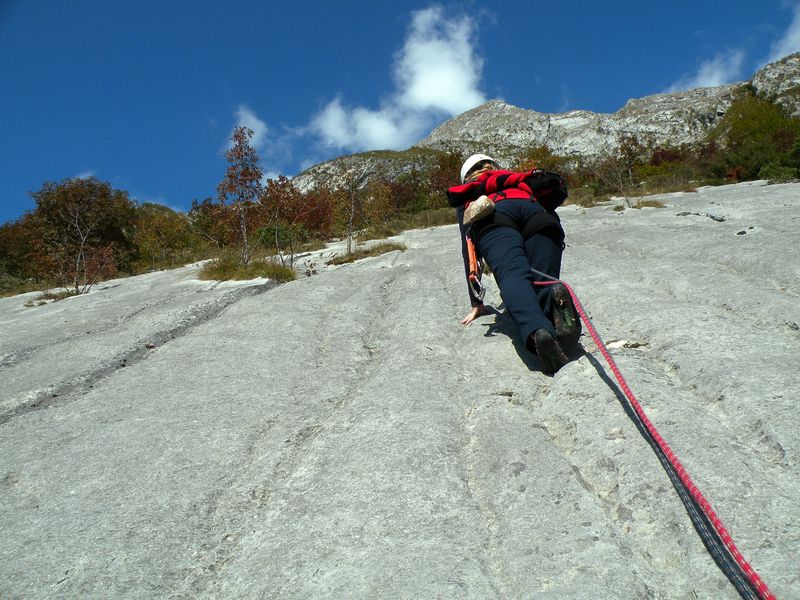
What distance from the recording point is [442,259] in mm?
9180

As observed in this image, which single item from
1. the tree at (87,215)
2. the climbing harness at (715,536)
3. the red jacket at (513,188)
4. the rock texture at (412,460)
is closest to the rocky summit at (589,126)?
the tree at (87,215)

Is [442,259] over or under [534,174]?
under

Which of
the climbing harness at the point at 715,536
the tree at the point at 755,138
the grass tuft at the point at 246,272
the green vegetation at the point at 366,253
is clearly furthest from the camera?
the tree at the point at 755,138

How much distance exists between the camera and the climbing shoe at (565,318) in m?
3.32

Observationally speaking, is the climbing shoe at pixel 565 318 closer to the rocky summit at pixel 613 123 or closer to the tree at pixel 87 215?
the tree at pixel 87 215

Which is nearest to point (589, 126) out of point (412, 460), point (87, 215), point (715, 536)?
point (87, 215)

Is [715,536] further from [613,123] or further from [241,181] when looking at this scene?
[613,123]

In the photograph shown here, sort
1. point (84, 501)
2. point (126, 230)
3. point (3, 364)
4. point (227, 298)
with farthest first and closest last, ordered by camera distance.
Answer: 1. point (126, 230)
2. point (227, 298)
3. point (3, 364)
4. point (84, 501)

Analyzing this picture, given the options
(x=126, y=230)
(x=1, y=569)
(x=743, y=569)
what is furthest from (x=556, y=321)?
(x=126, y=230)

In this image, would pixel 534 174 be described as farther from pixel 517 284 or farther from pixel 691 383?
pixel 691 383

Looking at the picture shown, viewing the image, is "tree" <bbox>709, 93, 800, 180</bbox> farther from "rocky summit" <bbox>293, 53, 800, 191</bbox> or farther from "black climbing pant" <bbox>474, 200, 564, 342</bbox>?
"black climbing pant" <bbox>474, 200, 564, 342</bbox>

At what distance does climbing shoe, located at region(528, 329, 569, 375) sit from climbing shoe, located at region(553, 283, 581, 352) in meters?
0.12

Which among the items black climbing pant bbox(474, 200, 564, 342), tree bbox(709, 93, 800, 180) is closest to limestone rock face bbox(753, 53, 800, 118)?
tree bbox(709, 93, 800, 180)

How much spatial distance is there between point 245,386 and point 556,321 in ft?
8.03
